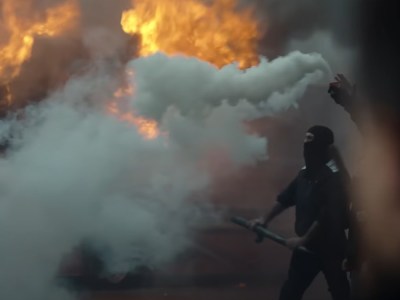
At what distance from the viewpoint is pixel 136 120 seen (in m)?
5.95

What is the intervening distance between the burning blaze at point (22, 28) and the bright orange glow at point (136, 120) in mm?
921

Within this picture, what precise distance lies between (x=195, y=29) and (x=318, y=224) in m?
2.25

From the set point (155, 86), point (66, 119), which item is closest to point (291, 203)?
point (155, 86)

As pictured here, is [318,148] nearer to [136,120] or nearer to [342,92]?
[342,92]

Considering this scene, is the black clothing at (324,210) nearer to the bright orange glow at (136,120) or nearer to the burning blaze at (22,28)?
the bright orange glow at (136,120)

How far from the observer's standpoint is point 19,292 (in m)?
5.80

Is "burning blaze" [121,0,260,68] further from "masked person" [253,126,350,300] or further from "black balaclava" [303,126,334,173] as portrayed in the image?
"masked person" [253,126,350,300]

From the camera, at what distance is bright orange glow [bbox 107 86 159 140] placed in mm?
5934

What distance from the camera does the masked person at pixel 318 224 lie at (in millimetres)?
5715

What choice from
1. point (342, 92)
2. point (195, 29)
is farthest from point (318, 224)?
point (195, 29)

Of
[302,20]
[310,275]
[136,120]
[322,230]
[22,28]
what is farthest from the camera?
[302,20]

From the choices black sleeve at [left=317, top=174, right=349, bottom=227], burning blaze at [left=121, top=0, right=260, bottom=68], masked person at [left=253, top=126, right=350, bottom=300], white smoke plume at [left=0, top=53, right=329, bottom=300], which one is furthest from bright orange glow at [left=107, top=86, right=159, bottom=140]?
black sleeve at [left=317, top=174, right=349, bottom=227]

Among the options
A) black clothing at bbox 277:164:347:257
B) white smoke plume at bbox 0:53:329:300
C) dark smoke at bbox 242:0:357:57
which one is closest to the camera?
black clothing at bbox 277:164:347:257

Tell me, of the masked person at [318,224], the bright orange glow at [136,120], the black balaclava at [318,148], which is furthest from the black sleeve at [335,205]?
the bright orange glow at [136,120]
